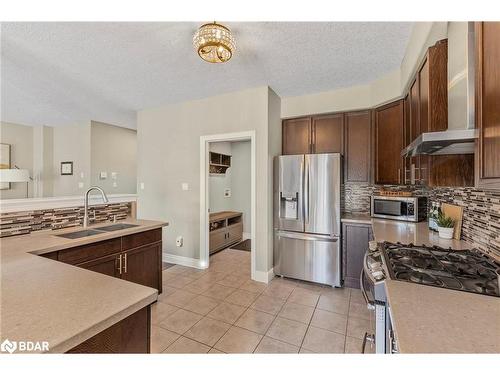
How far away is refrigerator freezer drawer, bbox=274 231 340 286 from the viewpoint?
9.18ft

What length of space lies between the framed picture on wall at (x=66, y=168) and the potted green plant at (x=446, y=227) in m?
6.18

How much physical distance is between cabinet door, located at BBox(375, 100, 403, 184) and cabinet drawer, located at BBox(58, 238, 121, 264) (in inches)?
115

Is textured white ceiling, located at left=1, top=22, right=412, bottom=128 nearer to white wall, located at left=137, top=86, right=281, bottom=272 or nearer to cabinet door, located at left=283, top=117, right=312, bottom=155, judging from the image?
white wall, located at left=137, top=86, right=281, bottom=272

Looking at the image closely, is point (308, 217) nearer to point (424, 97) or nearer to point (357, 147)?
point (357, 147)

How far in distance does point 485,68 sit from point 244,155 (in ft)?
15.0

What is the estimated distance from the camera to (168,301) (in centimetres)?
247

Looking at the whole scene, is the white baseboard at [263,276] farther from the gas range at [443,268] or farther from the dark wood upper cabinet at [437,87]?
the dark wood upper cabinet at [437,87]

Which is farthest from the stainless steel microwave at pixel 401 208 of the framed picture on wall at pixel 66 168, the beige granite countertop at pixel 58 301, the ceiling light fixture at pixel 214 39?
the framed picture on wall at pixel 66 168

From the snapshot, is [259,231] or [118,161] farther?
[118,161]

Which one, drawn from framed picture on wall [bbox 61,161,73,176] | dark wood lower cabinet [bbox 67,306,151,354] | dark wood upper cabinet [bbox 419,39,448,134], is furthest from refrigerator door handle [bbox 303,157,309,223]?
framed picture on wall [bbox 61,161,73,176]

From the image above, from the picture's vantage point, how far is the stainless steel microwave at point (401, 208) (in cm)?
250

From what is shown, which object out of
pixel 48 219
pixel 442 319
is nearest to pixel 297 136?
pixel 442 319

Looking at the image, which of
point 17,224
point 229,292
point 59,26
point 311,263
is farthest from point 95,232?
Answer: point 311,263

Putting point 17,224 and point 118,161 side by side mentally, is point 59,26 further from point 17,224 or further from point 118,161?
point 118,161
